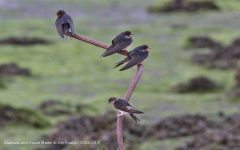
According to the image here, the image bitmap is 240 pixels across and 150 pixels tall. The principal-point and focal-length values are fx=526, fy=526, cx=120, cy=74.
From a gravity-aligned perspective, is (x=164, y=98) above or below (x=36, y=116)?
above

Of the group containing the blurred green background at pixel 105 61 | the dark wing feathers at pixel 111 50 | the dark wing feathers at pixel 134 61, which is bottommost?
the dark wing feathers at pixel 134 61

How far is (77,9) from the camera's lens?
15.0m

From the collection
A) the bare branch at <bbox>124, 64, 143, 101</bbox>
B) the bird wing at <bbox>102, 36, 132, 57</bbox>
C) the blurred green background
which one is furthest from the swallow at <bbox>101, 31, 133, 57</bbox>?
the blurred green background

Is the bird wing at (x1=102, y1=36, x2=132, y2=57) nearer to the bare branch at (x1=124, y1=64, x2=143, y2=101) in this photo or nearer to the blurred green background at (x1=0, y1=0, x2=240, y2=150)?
the bare branch at (x1=124, y1=64, x2=143, y2=101)

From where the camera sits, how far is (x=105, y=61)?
10.1 meters

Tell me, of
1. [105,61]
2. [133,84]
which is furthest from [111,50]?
[105,61]

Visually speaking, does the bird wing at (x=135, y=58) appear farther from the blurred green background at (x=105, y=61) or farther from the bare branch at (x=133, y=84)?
the blurred green background at (x=105, y=61)

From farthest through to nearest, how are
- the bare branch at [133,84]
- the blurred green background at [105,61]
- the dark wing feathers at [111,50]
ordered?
the blurred green background at [105,61]
the dark wing feathers at [111,50]
the bare branch at [133,84]

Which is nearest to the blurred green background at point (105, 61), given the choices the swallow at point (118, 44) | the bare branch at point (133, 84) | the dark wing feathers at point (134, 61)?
the swallow at point (118, 44)

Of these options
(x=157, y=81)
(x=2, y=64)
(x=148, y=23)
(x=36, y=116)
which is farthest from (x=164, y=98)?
(x=148, y=23)

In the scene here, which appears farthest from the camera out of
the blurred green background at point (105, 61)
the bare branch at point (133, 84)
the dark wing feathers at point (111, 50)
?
the blurred green background at point (105, 61)

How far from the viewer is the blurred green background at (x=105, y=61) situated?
691 centimetres

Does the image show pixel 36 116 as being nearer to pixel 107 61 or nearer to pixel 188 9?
pixel 107 61

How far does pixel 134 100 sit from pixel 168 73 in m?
1.86
